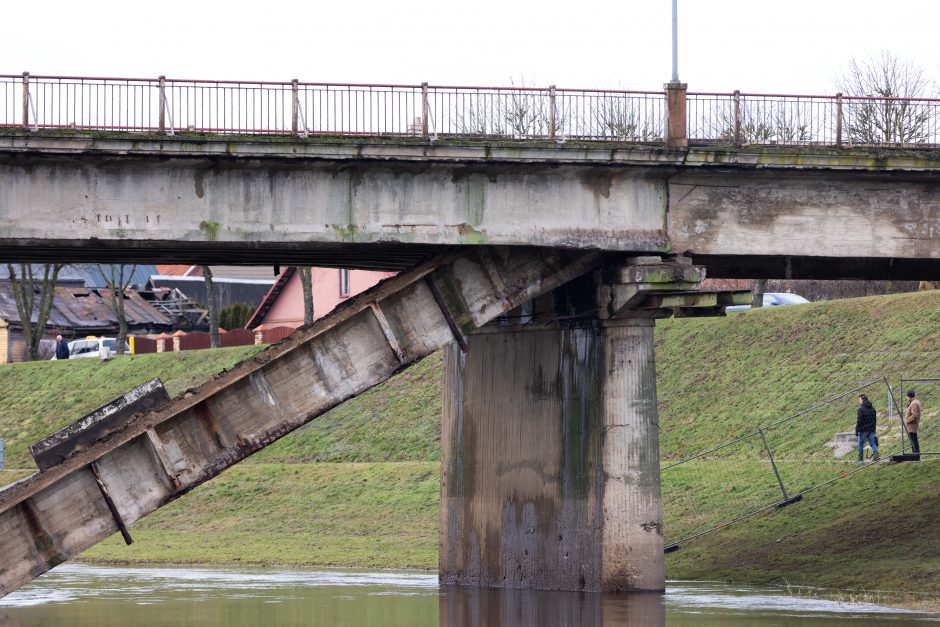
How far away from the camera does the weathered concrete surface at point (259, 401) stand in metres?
22.5

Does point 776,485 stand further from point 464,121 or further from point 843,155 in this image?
point 464,121

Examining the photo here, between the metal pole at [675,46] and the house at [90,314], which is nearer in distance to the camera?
the metal pole at [675,46]

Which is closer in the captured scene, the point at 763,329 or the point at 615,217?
the point at 615,217

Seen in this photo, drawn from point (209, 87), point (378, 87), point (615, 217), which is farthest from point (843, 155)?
point (209, 87)

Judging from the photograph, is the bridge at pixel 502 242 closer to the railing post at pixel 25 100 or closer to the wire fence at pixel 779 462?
the railing post at pixel 25 100

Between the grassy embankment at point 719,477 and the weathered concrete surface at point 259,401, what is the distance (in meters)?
8.21

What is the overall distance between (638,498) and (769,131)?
6.59 m

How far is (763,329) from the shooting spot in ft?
161

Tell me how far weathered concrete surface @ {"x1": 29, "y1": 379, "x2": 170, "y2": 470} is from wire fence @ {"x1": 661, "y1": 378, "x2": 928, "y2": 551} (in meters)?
12.9

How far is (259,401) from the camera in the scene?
23.7 metres

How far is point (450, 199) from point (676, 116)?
4.29 metres

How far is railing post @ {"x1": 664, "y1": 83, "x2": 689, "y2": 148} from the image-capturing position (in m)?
26.2

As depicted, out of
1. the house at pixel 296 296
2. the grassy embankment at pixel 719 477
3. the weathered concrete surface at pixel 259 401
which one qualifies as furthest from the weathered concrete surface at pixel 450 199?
the house at pixel 296 296

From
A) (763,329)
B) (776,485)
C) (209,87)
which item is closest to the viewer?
(209,87)
